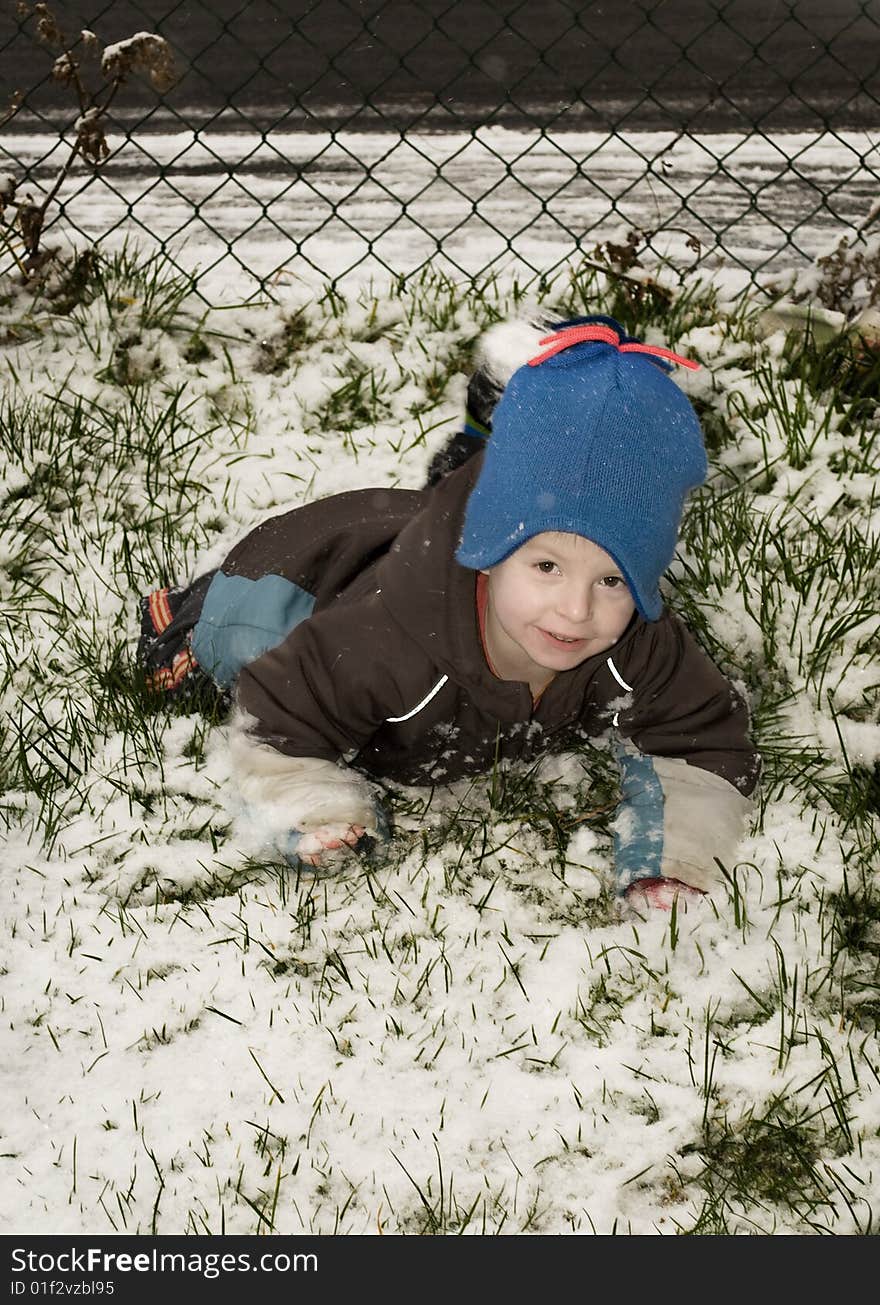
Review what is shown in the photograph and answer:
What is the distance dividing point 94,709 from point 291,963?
87cm

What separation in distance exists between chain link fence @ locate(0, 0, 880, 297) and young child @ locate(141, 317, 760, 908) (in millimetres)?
2000

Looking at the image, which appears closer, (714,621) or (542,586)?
(542,586)

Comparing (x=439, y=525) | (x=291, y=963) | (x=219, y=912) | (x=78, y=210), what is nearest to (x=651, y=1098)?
(x=291, y=963)

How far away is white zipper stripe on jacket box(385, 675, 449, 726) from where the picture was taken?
273 cm

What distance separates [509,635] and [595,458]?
0.45 metres

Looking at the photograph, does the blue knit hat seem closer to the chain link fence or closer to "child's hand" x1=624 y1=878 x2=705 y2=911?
"child's hand" x1=624 y1=878 x2=705 y2=911

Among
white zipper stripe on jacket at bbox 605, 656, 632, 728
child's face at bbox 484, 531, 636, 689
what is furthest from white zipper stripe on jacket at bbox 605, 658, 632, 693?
child's face at bbox 484, 531, 636, 689

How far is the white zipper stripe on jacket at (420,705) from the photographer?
2732 mm

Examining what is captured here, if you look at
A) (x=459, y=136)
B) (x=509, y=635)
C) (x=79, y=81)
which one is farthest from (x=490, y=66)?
(x=509, y=635)

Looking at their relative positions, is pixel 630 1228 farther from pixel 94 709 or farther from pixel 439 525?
pixel 94 709

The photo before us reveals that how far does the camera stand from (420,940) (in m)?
2.62

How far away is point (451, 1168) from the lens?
7.34 feet

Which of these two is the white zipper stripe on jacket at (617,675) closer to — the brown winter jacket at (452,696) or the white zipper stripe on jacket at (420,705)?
the brown winter jacket at (452,696)

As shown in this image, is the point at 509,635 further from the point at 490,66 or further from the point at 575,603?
the point at 490,66
